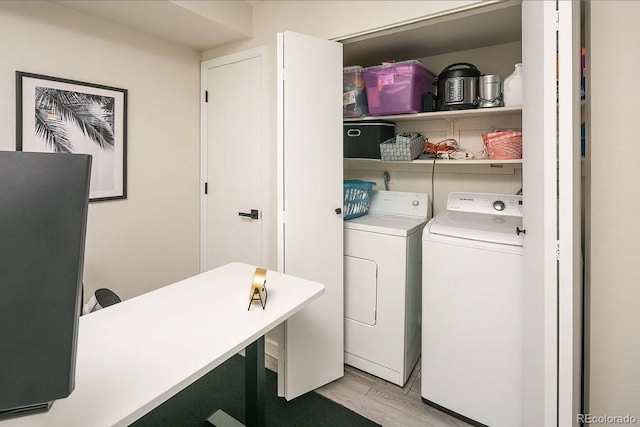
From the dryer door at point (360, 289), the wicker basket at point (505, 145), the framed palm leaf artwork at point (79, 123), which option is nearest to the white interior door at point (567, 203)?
the wicker basket at point (505, 145)

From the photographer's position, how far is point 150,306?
1.35 metres

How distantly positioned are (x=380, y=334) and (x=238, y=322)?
4.49ft

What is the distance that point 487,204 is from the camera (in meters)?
2.07

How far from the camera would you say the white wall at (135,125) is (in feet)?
6.39

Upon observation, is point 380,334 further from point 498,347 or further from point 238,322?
point 238,322

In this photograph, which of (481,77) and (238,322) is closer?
(238,322)

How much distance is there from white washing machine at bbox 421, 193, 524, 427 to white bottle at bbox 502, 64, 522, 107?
553mm

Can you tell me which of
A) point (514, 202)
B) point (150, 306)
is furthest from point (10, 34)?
point (514, 202)

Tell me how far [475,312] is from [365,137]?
4.57 ft

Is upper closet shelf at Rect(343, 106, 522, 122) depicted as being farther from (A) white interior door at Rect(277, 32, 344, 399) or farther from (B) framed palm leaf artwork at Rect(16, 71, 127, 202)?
(B) framed palm leaf artwork at Rect(16, 71, 127, 202)

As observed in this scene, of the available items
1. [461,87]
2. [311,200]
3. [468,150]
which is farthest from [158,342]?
[468,150]

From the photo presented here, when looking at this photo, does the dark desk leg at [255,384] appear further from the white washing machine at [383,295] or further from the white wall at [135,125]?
the white wall at [135,125]

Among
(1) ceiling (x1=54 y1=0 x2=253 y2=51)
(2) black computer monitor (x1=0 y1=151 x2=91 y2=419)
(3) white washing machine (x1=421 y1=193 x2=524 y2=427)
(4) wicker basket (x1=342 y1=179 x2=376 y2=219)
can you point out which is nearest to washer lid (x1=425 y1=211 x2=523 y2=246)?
(3) white washing machine (x1=421 y1=193 x2=524 y2=427)

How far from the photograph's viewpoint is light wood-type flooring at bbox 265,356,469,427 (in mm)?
1980
